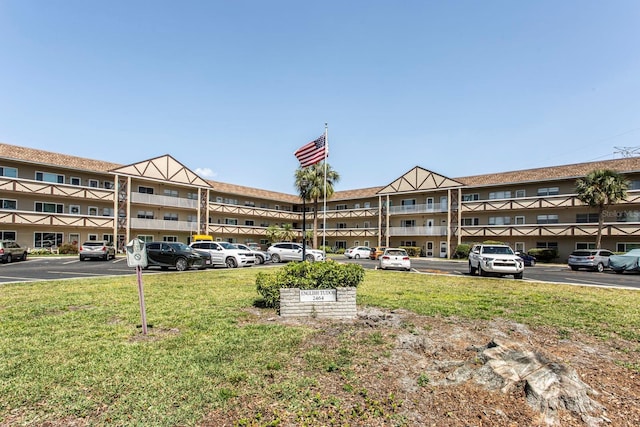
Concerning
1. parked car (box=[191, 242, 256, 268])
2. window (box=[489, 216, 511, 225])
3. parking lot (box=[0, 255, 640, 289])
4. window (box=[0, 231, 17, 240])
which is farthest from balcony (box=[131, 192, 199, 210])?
window (box=[489, 216, 511, 225])

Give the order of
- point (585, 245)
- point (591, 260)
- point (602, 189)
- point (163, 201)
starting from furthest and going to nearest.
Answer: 1. point (163, 201)
2. point (585, 245)
3. point (602, 189)
4. point (591, 260)

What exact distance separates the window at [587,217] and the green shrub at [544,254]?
3.69 meters

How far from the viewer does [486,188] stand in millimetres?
39688

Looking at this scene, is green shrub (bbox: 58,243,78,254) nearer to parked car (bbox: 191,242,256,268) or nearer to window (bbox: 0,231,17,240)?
window (bbox: 0,231,17,240)

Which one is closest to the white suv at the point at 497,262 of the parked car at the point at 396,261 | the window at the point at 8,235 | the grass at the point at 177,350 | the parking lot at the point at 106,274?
the parking lot at the point at 106,274

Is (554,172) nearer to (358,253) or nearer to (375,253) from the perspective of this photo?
(375,253)

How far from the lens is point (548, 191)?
118 feet

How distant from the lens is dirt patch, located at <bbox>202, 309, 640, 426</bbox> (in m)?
3.33

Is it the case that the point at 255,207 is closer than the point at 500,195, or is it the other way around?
the point at 500,195

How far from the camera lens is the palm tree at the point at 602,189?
28891mm

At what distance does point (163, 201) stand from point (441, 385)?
124 ft

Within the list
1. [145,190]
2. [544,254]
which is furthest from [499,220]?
[145,190]

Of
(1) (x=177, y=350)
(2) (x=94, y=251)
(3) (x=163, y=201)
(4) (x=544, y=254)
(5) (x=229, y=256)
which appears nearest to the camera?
(1) (x=177, y=350)

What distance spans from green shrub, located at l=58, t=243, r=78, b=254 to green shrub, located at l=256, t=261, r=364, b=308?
31034 mm
